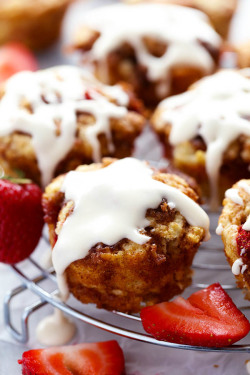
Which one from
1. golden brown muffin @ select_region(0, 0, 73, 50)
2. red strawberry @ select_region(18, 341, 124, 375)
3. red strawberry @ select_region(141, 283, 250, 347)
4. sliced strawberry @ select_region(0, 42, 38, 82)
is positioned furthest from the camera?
golden brown muffin @ select_region(0, 0, 73, 50)

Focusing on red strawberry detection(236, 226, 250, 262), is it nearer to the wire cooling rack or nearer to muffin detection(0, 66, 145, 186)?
the wire cooling rack

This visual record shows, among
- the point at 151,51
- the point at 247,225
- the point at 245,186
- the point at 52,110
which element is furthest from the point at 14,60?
the point at 247,225

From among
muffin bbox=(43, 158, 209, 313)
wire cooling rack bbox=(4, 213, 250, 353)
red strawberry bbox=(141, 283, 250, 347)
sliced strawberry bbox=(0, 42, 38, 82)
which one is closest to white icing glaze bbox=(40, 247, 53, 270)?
wire cooling rack bbox=(4, 213, 250, 353)

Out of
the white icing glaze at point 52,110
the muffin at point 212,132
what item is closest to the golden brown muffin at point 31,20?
the white icing glaze at point 52,110

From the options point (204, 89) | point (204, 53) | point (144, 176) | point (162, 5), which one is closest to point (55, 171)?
point (144, 176)

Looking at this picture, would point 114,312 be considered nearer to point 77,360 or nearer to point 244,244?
point 77,360

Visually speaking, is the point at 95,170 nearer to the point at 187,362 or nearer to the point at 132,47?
the point at 187,362
